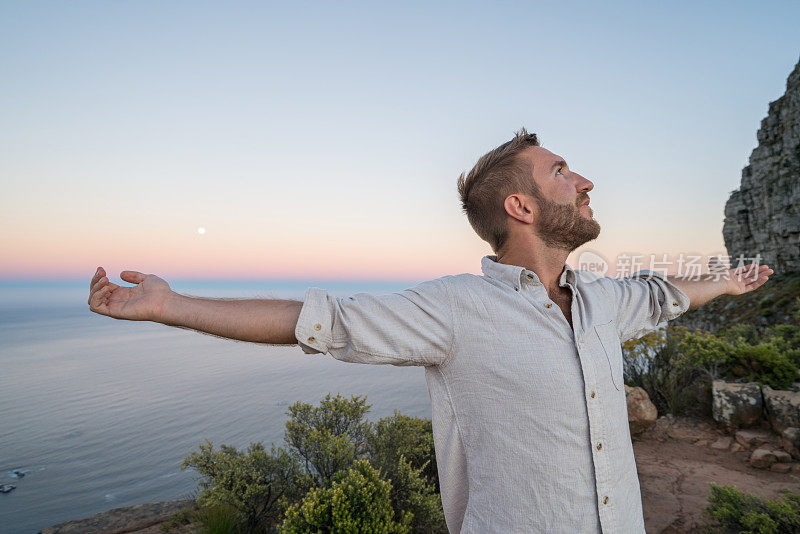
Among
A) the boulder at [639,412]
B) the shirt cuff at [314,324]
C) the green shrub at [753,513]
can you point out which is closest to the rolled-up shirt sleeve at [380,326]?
the shirt cuff at [314,324]

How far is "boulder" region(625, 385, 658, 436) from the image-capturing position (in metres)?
5.59

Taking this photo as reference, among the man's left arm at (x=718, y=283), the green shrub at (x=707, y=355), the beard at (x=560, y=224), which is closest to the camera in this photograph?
the beard at (x=560, y=224)

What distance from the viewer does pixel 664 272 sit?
193cm

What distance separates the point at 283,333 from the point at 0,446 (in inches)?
424

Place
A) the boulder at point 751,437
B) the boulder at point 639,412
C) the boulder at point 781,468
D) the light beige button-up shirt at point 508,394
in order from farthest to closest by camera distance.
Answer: the boulder at point 639,412, the boulder at point 751,437, the boulder at point 781,468, the light beige button-up shirt at point 508,394

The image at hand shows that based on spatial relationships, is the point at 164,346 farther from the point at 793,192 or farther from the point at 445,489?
the point at 793,192

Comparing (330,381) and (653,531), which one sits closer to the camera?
(653,531)

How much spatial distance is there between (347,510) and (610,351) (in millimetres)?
2431

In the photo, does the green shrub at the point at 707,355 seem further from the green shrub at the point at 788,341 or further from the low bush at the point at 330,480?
the low bush at the point at 330,480

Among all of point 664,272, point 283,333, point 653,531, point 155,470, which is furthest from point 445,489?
point 155,470

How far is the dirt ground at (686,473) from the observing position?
12.5 ft

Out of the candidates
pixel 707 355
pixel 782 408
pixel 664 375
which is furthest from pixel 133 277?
pixel 707 355

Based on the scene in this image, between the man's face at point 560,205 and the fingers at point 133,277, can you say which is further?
the man's face at point 560,205

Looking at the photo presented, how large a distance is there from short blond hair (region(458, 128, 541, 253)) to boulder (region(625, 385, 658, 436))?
5.39m
